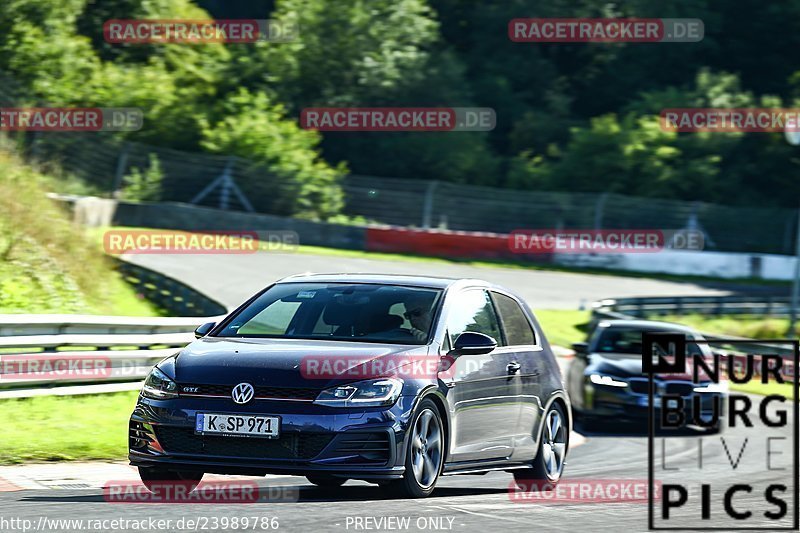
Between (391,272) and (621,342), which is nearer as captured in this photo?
(621,342)

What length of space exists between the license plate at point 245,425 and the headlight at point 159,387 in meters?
0.36

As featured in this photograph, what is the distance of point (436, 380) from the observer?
9.02 metres

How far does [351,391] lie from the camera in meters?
8.50

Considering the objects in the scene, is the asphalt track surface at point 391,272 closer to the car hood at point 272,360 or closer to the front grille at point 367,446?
the car hood at point 272,360

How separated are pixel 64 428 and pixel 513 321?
154 inches

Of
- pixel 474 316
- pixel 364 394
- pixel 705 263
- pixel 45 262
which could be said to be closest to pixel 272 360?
pixel 364 394

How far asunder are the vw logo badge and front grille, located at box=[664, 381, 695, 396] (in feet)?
31.1

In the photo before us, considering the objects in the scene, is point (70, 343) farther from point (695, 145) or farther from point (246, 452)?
point (695, 145)

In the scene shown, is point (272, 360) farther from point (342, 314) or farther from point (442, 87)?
point (442, 87)

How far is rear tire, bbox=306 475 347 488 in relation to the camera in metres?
8.54

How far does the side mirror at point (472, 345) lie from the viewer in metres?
9.35

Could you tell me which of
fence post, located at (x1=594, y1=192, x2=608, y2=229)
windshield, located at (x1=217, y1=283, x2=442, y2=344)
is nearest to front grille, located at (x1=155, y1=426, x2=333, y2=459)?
windshield, located at (x1=217, y1=283, x2=442, y2=344)

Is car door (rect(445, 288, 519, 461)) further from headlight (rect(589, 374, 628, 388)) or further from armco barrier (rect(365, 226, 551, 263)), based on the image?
armco barrier (rect(365, 226, 551, 263))

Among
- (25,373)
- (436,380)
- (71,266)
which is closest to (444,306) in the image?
(436,380)
